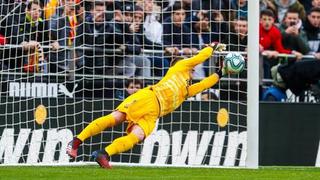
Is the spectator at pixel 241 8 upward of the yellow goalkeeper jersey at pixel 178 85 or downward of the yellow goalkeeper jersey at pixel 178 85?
upward

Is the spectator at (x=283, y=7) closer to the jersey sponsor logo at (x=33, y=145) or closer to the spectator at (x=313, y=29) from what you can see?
the spectator at (x=313, y=29)

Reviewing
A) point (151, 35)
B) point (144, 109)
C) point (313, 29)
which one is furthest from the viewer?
point (313, 29)

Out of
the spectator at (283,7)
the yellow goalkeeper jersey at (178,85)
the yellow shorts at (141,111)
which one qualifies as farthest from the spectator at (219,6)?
the yellow shorts at (141,111)

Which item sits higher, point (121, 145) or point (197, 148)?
point (121, 145)

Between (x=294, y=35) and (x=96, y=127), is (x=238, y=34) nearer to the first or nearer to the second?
(x=294, y=35)

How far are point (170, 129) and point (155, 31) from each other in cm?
161

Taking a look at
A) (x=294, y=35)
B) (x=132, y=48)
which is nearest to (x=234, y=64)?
(x=132, y=48)

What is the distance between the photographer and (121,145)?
494 inches

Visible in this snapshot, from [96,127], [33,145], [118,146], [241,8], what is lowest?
[33,145]

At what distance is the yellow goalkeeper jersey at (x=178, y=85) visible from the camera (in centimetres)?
1330

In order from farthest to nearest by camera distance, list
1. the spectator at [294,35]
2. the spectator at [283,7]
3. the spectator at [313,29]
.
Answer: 1. the spectator at [283,7]
2. the spectator at [313,29]
3. the spectator at [294,35]

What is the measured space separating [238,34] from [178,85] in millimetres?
2645

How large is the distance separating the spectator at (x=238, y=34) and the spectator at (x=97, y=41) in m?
1.78

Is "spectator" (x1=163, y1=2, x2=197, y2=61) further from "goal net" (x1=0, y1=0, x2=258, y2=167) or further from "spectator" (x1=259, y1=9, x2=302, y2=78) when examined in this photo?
"spectator" (x1=259, y1=9, x2=302, y2=78)
